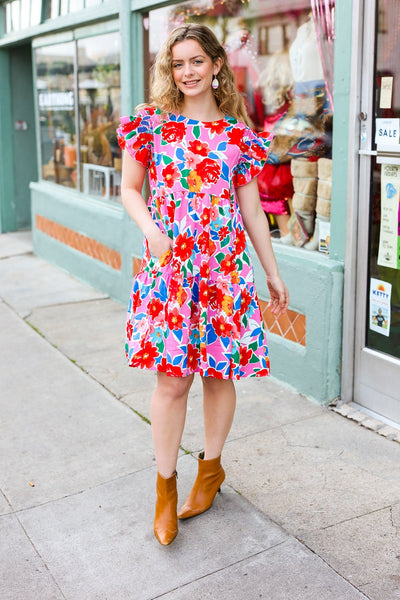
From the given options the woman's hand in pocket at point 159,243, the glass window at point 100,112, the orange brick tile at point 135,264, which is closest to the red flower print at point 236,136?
the woman's hand in pocket at point 159,243

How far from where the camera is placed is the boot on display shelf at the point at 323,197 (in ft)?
13.6

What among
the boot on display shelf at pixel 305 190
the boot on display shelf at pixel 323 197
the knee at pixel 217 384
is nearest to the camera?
the knee at pixel 217 384

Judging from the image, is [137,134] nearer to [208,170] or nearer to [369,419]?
[208,170]

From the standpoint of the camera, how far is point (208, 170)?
2658 millimetres

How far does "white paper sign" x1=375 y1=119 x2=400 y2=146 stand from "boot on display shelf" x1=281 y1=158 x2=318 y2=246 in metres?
0.68

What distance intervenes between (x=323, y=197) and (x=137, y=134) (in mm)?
1816

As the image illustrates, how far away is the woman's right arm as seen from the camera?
8.53 feet

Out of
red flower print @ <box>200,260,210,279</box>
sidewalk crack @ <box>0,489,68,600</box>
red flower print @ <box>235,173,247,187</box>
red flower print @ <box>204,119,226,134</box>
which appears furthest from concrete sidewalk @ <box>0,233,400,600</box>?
red flower print @ <box>204,119,226,134</box>

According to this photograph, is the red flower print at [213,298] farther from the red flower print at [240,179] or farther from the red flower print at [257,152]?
the red flower print at [257,152]

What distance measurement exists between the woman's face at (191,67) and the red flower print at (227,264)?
620mm

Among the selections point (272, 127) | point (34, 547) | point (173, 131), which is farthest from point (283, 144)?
point (34, 547)

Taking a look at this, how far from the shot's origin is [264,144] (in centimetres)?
280

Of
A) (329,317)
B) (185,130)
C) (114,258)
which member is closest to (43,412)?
(329,317)

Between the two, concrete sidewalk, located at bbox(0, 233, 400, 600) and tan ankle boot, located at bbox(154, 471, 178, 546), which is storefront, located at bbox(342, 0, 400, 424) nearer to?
concrete sidewalk, located at bbox(0, 233, 400, 600)
